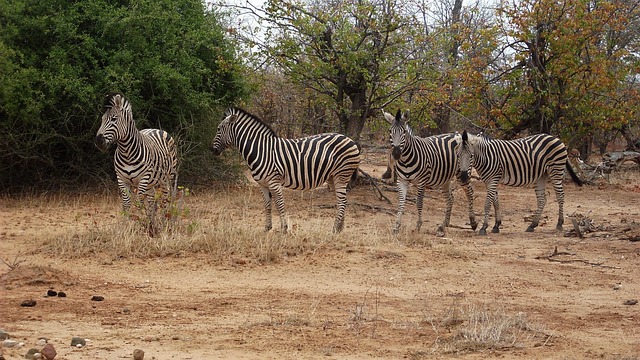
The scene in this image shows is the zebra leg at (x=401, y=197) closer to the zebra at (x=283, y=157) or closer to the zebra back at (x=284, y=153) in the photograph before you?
the zebra at (x=283, y=157)

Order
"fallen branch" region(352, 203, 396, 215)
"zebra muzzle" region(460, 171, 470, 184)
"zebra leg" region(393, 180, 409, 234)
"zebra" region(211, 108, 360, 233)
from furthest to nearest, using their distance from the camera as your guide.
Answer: "fallen branch" region(352, 203, 396, 215) → "zebra muzzle" region(460, 171, 470, 184) → "zebra leg" region(393, 180, 409, 234) → "zebra" region(211, 108, 360, 233)

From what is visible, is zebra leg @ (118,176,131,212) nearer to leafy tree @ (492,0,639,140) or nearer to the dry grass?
the dry grass

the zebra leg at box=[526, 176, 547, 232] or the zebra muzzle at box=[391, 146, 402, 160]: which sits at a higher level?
the zebra muzzle at box=[391, 146, 402, 160]

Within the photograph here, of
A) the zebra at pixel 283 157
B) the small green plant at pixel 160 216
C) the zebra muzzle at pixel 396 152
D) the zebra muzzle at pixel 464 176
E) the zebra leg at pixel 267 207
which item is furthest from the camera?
the zebra muzzle at pixel 464 176

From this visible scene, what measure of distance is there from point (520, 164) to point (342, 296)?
7.31 metres

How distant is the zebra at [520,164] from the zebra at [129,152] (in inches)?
212

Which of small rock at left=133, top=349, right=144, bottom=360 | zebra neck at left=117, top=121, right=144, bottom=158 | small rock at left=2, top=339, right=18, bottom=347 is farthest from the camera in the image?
zebra neck at left=117, top=121, right=144, bottom=158

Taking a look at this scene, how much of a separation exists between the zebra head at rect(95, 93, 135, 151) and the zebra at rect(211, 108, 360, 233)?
1.47 metres

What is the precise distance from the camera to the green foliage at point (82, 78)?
1414 centimetres

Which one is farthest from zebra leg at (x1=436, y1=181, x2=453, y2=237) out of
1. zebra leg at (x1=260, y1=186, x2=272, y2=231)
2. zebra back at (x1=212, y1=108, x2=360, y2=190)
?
zebra leg at (x1=260, y1=186, x2=272, y2=231)

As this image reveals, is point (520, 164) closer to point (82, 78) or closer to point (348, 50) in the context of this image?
point (348, 50)

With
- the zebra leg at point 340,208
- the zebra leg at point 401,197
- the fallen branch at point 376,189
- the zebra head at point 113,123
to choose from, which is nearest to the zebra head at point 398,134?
the zebra leg at point 401,197

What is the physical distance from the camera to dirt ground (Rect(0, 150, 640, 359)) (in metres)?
6.30

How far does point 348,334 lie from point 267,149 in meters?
5.78
